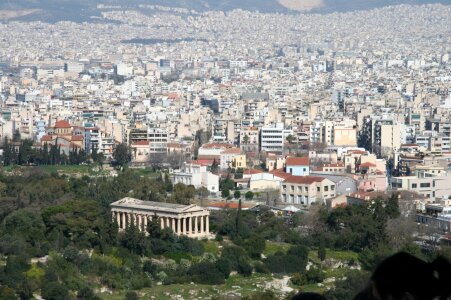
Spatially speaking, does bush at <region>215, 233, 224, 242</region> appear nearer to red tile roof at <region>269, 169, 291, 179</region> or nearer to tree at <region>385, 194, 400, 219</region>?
tree at <region>385, 194, 400, 219</region>

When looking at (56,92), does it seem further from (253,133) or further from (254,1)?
(254,1)

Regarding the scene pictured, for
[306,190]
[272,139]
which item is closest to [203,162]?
[272,139]

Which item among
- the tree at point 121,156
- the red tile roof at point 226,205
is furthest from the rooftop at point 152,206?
the tree at point 121,156

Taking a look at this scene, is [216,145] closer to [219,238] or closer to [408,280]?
[219,238]

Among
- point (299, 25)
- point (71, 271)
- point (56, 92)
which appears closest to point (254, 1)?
point (299, 25)

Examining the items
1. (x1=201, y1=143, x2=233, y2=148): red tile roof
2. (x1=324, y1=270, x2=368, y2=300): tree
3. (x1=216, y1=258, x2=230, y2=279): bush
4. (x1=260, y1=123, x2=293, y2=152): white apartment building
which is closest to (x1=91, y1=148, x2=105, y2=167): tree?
(x1=201, y1=143, x2=233, y2=148): red tile roof

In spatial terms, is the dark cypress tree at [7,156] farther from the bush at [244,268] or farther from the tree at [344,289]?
the tree at [344,289]
